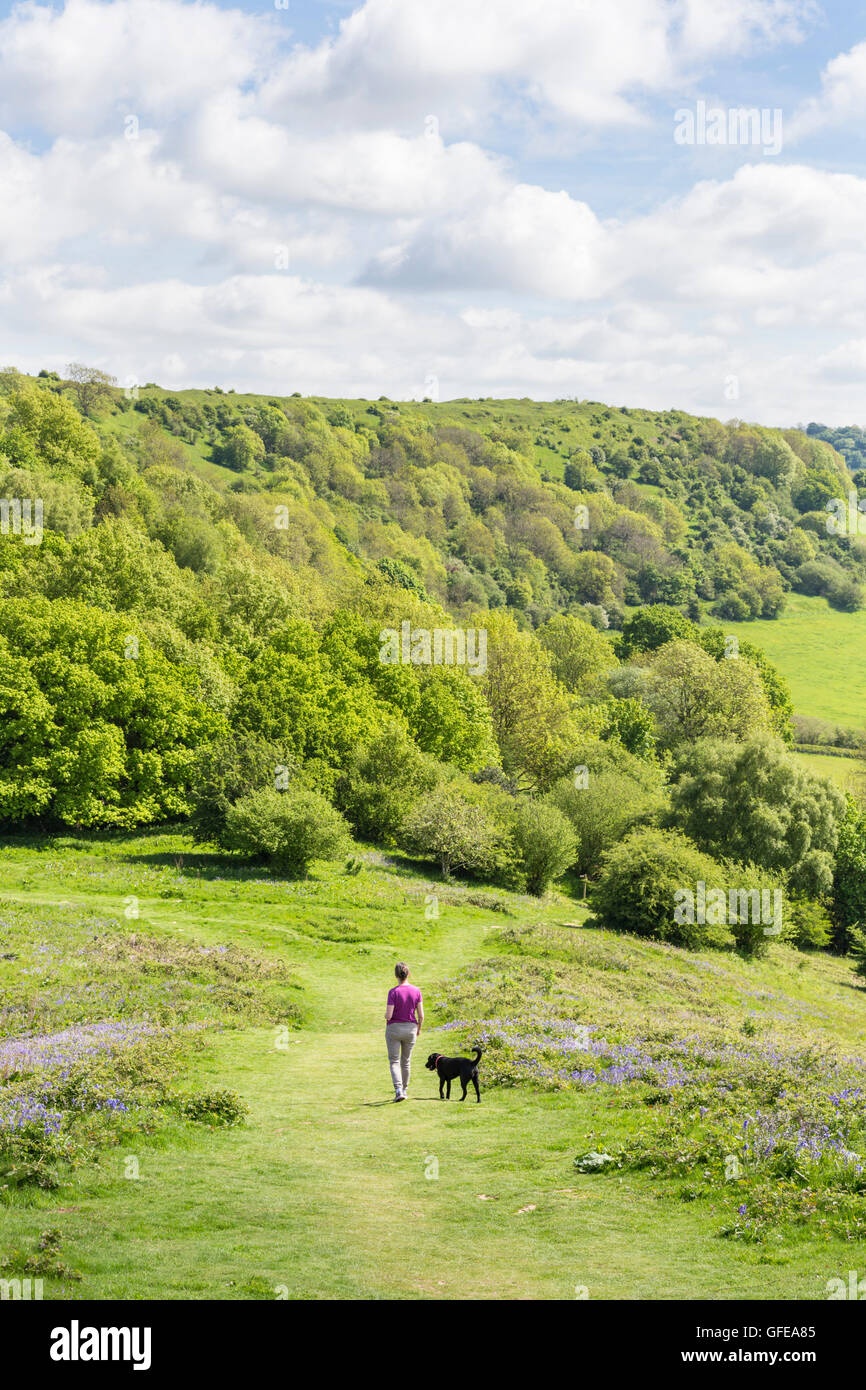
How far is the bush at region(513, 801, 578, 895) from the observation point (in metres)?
56.4

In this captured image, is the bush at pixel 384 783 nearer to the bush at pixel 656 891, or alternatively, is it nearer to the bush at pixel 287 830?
the bush at pixel 287 830

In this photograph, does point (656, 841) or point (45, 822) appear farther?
point (45, 822)

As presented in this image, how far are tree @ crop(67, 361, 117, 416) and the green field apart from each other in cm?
11644

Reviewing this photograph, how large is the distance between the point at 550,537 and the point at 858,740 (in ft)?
285

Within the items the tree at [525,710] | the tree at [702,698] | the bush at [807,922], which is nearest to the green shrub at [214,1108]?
the bush at [807,922]

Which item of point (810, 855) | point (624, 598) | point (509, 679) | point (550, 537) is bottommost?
point (810, 855)

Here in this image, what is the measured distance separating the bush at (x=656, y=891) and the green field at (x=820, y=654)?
9490 cm

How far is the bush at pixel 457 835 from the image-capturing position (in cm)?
5350

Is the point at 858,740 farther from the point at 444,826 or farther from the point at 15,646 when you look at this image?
the point at 15,646

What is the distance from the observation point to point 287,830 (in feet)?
152

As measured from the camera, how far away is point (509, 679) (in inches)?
3588

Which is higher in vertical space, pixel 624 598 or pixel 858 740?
pixel 624 598
